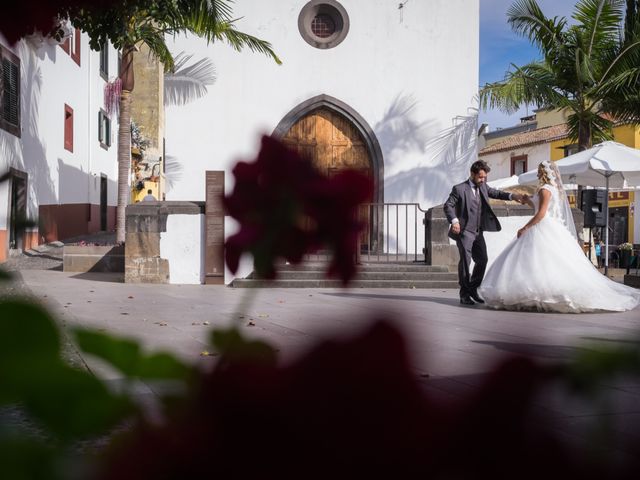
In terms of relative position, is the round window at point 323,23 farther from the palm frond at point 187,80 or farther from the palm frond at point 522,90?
the palm frond at point 522,90

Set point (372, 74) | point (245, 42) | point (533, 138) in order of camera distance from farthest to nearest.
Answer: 1. point (533, 138)
2. point (372, 74)
3. point (245, 42)

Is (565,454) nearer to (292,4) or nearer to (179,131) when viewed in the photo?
(179,131)

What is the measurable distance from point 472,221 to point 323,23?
741cm

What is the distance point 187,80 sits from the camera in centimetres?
1329

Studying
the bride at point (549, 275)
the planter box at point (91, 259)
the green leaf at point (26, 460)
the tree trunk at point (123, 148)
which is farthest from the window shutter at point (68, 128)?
the green leaf at point (26, 460)

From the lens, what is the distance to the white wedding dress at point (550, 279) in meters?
7.07

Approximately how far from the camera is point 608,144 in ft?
42.9

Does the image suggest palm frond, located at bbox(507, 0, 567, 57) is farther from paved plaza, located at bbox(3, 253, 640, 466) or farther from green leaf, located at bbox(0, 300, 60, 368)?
green leaf, located at bbox(0, 300, 60, 368)

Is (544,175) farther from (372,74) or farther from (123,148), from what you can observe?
(123,148)

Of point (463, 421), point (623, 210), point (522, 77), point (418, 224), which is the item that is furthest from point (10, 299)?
point (623, 210)

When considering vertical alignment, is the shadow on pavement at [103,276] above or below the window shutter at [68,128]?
below

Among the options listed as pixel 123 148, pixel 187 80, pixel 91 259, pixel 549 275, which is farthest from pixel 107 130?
pixel 549 275

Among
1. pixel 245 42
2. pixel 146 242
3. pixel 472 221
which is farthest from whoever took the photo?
pixel 245 42

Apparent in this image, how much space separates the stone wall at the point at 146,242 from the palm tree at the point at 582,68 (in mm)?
7928
